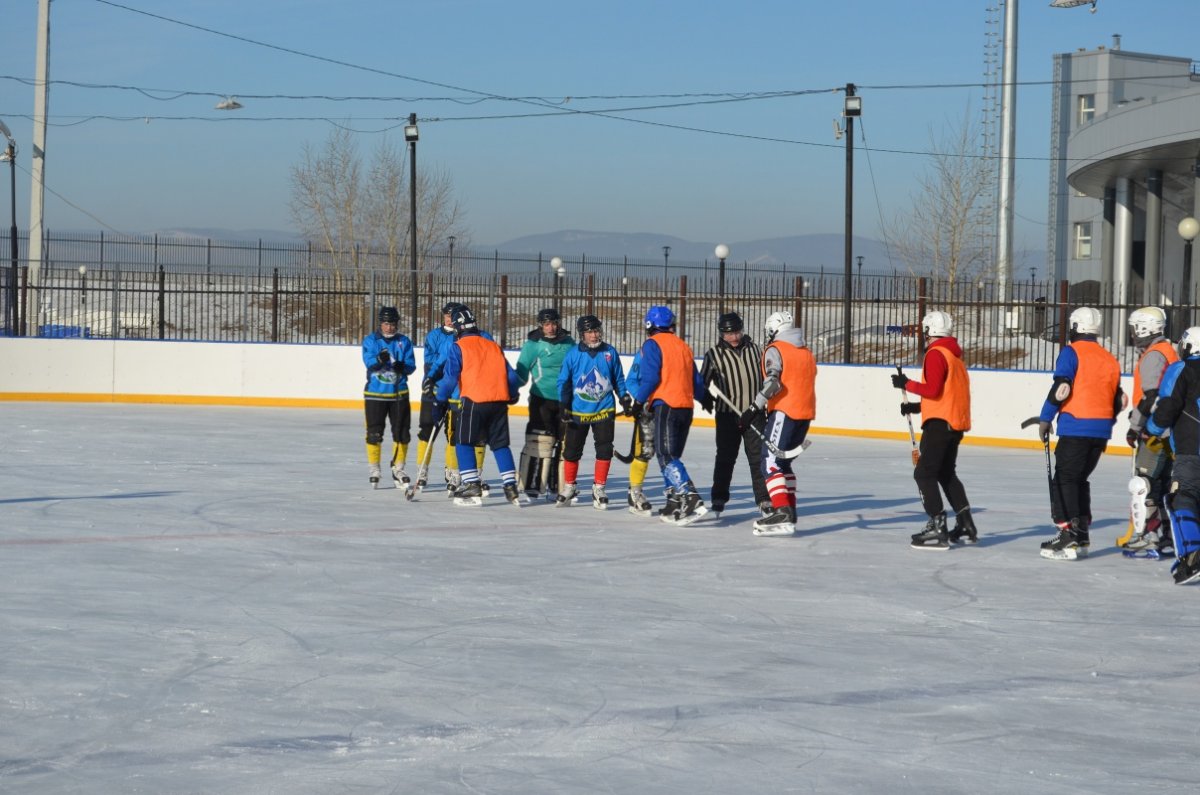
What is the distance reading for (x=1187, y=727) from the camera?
18.6 feet

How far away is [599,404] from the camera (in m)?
11.6

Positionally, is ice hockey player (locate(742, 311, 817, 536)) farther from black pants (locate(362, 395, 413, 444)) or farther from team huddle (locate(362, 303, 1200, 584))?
black pants (locate(362, 395, 413, 444))

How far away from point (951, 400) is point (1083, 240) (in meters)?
48.3

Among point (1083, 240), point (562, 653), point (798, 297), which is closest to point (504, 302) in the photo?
point (798, 297)

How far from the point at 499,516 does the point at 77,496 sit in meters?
3.57

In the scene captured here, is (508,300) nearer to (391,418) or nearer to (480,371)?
(391,418)

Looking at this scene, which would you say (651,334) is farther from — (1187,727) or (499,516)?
(1187,727)

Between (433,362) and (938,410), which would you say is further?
(433,362)

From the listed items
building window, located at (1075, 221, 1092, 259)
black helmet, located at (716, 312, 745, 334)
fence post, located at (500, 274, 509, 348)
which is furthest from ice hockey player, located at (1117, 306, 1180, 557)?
building window, located at (1075, 221, 1092, 259)

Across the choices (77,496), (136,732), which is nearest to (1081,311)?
(136,732)

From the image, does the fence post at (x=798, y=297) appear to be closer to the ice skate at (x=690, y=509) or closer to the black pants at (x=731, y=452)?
the black pants at (x=731, y=452)

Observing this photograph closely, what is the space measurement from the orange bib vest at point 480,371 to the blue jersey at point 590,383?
557 millimetres

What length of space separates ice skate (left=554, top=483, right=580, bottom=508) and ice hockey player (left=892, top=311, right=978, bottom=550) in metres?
3.07

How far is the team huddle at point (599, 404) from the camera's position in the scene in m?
10.7
